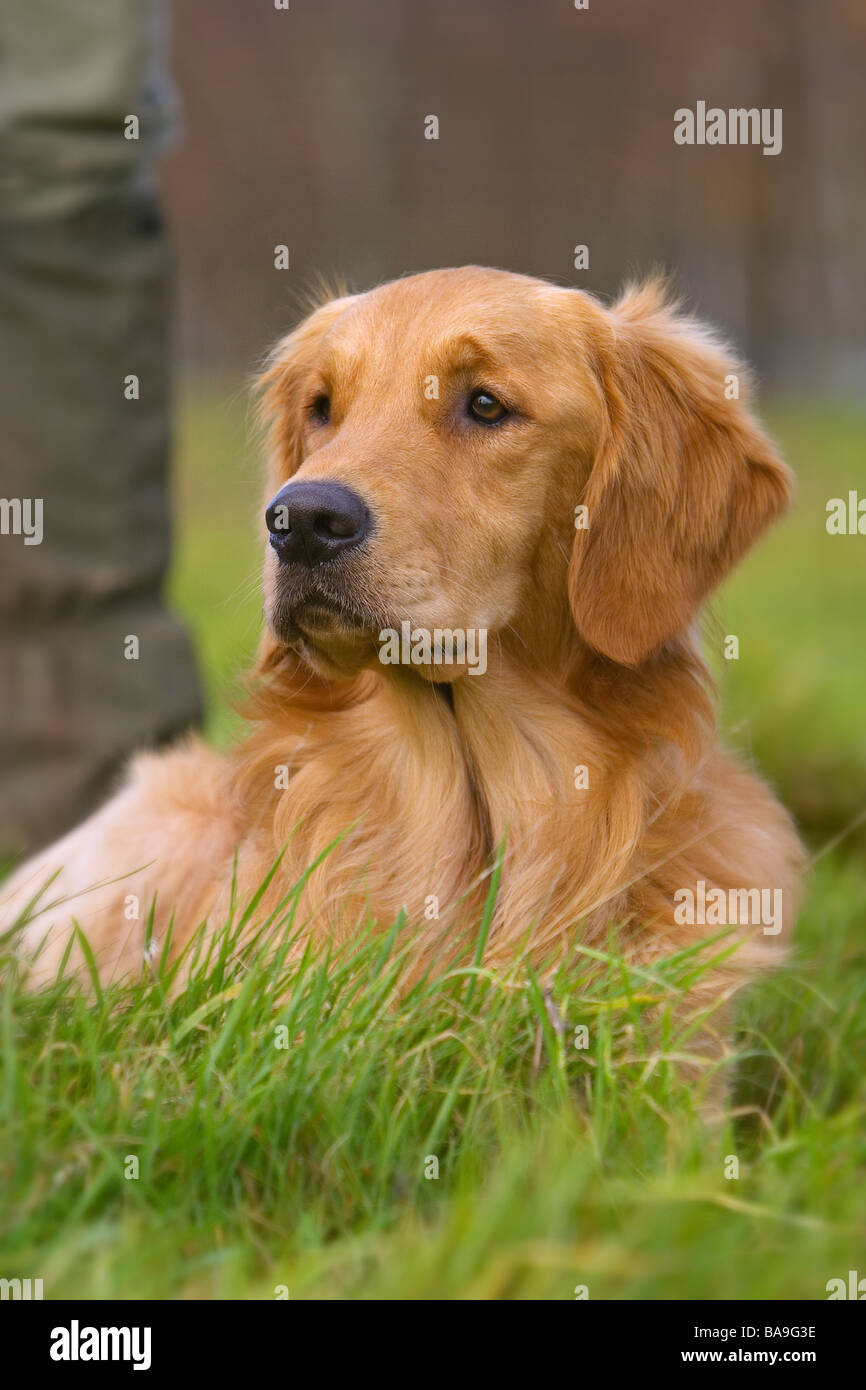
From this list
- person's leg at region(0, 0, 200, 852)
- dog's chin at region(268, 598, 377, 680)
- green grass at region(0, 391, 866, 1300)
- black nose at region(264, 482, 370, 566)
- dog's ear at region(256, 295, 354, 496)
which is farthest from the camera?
person's leg at region(0, 0, 200, 852)

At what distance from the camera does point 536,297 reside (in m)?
3.01

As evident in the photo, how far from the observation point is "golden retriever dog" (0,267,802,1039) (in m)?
2.77

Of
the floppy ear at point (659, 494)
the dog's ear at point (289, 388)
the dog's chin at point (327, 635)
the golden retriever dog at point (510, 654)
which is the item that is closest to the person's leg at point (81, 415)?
the dog's ear at point (289, 388)

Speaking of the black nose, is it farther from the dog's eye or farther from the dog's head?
the dog's eye

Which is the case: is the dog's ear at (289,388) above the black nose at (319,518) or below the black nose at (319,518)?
above

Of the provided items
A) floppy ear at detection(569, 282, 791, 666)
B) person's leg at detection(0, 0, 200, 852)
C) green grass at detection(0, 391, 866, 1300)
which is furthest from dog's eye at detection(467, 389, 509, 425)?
person's leg at detection(0, 0, 200, 852)

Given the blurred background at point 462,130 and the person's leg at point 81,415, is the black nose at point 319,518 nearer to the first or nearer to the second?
the person's leg at point 81,415

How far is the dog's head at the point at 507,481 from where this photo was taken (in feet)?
8.75

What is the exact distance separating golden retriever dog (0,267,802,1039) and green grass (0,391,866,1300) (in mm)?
252

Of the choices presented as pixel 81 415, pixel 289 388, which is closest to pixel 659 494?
pixel 289 388

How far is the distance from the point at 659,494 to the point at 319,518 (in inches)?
31.6

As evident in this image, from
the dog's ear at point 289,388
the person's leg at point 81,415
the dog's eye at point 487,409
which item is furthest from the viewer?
the person's leg at point 81,415

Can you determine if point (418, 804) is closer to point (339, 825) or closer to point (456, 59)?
point (339, 825)

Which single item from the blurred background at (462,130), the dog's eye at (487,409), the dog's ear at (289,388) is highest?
the blurred background at (462,130)
